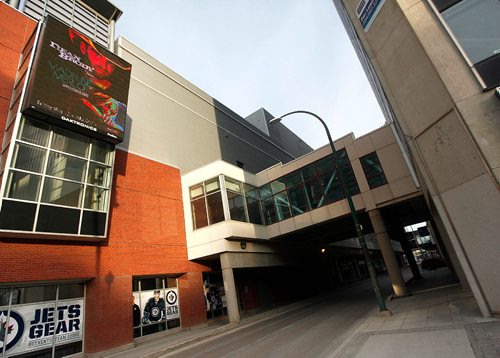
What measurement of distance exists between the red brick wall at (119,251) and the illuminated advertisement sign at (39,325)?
57cm

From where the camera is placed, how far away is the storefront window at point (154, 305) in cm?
1627

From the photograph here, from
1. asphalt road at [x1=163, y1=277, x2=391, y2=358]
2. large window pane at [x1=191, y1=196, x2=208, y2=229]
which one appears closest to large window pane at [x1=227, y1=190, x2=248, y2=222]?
large window pane at [x1=191, y1=196, x2=208, y2=229]

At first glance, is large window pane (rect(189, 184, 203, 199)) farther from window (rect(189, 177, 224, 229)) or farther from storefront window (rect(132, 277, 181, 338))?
storefront window (rect(132, 277, 181, 338))

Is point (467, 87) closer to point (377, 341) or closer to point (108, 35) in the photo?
point (377, 341)

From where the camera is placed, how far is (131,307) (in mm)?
15367

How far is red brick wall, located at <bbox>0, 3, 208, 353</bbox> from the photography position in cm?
1300

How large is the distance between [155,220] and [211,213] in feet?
12.6

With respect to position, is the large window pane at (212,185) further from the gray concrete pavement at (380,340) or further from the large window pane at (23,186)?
the large window pane at (23,186)

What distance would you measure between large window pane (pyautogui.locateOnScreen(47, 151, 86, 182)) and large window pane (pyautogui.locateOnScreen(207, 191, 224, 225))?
8.49 metres

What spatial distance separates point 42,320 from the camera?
12.6 m

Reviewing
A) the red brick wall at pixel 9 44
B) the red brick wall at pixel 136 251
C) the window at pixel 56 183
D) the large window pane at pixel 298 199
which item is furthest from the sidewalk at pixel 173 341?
the red brick wall at pixel 9 44

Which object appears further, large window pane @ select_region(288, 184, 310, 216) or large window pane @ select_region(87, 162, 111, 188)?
large window pane @ select_region(288, 184, 310, 216)

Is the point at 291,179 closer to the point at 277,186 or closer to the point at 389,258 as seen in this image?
the point at 277,186

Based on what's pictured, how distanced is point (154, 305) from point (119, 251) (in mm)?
4048
